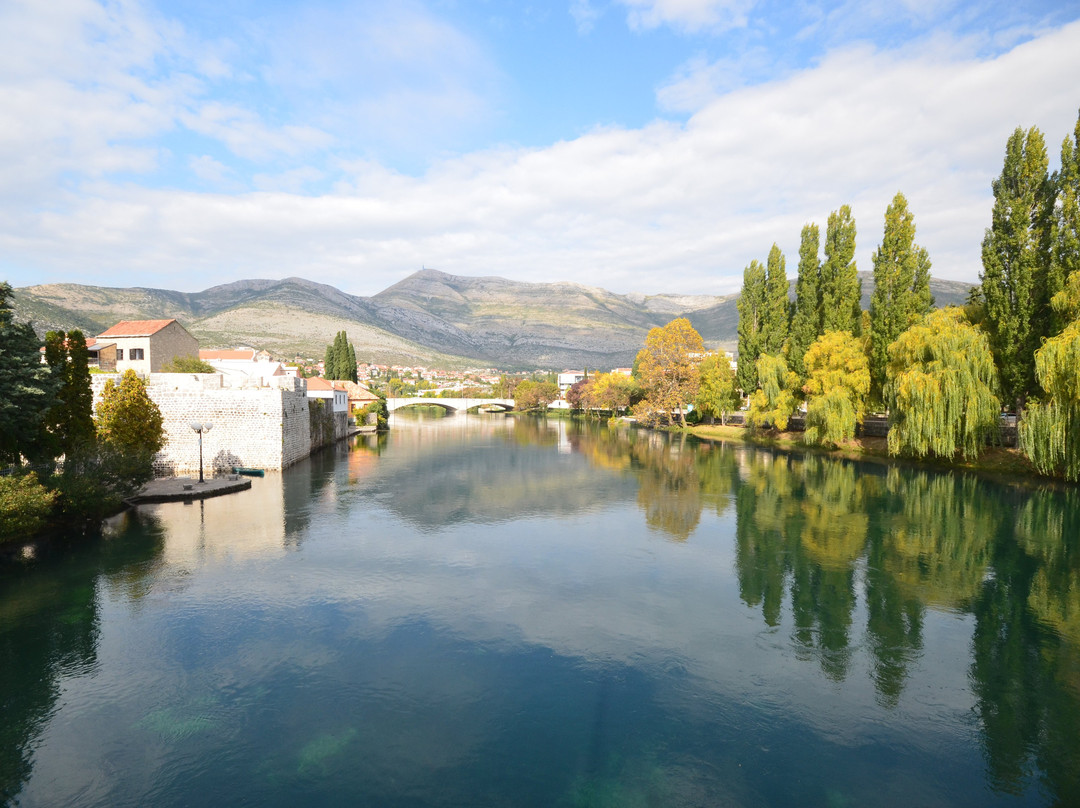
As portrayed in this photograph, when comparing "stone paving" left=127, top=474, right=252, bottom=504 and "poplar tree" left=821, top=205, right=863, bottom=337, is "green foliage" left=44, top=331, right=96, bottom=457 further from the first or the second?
"poplar tree" left=821, top=205, right=863, bottom=337

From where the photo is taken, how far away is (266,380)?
45406 mm

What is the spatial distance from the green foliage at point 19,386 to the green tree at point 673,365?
57.4 metres

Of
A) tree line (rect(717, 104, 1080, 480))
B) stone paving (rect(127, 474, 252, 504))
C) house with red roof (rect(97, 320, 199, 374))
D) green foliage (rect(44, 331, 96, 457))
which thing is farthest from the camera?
house with red roof (rect(97, 320, 199, 374))

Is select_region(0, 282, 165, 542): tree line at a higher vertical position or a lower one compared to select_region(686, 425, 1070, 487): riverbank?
higher

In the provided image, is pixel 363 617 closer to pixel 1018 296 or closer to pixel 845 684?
pixel 845 684

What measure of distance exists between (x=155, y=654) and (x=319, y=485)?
65.1 ft

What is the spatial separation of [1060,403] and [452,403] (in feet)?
313

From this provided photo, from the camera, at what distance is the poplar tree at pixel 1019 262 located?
30.3m

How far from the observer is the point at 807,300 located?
49.3m

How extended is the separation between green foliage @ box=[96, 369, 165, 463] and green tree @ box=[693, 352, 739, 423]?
54.4 meters

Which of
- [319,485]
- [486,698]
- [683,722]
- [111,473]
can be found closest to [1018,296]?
[683,722]

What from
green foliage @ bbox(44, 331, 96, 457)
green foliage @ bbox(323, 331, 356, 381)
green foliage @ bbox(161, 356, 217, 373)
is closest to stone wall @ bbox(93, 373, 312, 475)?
green foliage @ bbox(44, 331, 96, 457)

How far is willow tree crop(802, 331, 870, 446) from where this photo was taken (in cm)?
4122

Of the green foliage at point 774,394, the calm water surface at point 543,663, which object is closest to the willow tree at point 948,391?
the calm water surface at point 543,663
